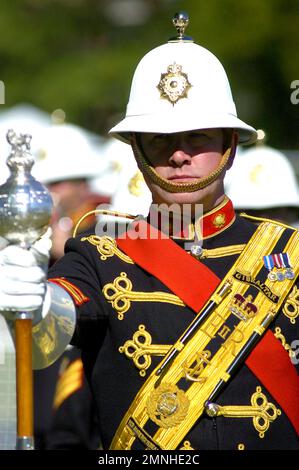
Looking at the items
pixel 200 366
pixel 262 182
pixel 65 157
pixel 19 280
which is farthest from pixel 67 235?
pixel 19 280

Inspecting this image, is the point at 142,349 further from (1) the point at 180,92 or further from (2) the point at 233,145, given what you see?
(1) the point at 180,92

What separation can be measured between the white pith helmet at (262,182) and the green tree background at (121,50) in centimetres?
561

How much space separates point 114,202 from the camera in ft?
34.8

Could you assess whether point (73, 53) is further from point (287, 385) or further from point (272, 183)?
point (287, 385)

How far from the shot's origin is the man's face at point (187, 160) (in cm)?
703

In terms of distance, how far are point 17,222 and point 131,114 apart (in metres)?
1.46

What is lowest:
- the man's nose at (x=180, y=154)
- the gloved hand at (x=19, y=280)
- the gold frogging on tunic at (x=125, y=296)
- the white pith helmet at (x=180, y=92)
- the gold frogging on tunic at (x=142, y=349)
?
the gold frogging on tunic at (x=142, y=349)

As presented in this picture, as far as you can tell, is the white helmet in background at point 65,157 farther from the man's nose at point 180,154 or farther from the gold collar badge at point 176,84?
the man's nose at point 180,154

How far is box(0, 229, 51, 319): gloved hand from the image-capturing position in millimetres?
6023

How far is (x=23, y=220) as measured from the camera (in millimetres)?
5973

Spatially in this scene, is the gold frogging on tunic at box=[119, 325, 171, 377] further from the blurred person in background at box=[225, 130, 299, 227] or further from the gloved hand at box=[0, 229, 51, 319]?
the blurred person in background at box=[225, 130, 299, 227]

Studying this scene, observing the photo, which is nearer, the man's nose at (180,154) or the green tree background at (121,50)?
the man's nose at (180,154)

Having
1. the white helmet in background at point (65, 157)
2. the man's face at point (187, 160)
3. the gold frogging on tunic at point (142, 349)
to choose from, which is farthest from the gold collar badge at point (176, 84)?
the white helmet in background at point (65, 157)

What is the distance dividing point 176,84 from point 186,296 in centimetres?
85
